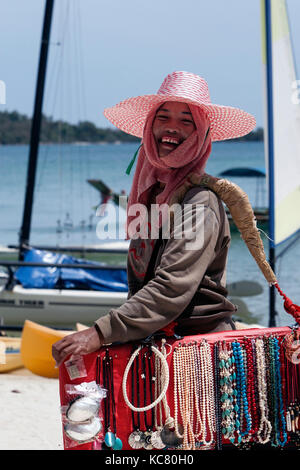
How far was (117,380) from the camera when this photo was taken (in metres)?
2.01

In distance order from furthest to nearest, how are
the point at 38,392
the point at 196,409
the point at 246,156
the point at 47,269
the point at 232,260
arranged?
the point at 246,156
the point at 232,260
the point at 47,269
the point at 38,392
the point at 196,409

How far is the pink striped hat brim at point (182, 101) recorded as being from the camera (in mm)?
2273

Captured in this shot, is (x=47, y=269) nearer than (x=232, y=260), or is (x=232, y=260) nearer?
(x=47, y=269)

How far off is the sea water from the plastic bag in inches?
72.1

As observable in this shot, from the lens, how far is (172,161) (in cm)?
219

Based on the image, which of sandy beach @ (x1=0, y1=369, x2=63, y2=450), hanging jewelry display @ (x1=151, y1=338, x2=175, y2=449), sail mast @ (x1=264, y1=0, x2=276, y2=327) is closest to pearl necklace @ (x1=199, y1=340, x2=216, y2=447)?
hanging jewelry display @ (x1=151, y1=338, x2=175, y2=449)

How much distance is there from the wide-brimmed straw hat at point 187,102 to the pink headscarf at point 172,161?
0.05 metres

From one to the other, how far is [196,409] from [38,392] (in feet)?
11.8

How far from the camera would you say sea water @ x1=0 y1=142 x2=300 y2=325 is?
1540cm

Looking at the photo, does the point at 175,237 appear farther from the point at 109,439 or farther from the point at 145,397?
the point at 109,439

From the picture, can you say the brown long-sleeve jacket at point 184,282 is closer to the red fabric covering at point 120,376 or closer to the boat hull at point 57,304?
the red fabric covering at point 120,376

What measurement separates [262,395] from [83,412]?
1.98 ft

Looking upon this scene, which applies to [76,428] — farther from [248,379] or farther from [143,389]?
[248,379]
